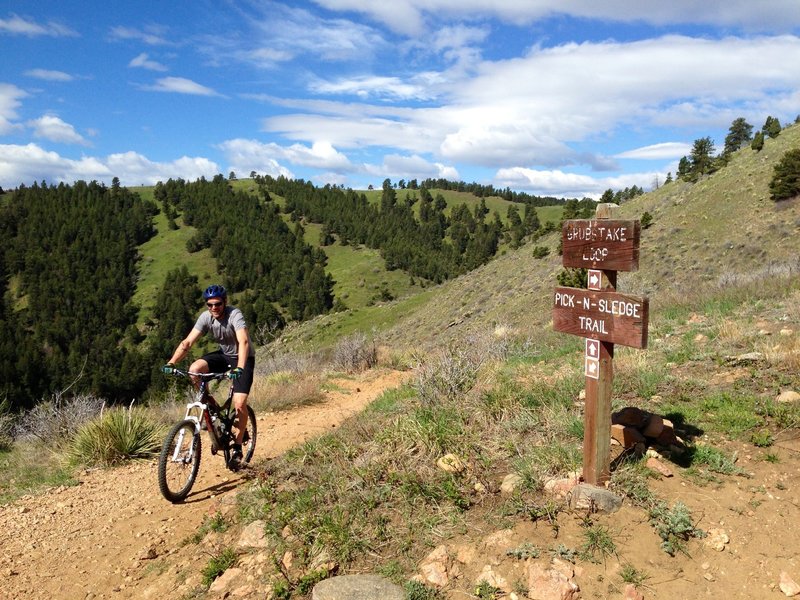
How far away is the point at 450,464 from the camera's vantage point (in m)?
4.55

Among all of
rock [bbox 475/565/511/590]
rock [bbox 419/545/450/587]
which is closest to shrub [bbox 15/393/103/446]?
rock [bbox 419/545/450/587]

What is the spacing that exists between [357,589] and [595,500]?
1.81 meters

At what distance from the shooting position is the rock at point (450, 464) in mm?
4519

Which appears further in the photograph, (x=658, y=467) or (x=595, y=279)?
(x=658, y=467)

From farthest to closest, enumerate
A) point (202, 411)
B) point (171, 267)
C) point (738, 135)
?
point (171, 267) → point (738, 135) → point (202, 411)

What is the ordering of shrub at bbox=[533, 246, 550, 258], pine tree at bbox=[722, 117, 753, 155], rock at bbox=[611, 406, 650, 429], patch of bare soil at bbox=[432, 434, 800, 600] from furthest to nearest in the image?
pine tree at bbox=[722, 117, 753, 155] < shrub at bbox=[533, 246, 550, 258] < rock at bbox=[611, 406, 650, 429] < patch of bare soil at bbox=[432, 434, 800, 600]

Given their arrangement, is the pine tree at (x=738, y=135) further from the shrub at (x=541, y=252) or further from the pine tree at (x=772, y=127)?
the shrub at (x=541, y=252)

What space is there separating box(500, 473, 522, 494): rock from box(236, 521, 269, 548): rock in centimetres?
195

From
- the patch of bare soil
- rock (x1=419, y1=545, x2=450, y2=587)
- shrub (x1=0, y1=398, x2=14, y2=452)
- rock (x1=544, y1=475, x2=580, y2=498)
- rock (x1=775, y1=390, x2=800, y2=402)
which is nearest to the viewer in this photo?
the patch of bare soil

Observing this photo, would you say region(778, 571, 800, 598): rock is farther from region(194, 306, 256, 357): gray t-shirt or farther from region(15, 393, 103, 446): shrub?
region(15, 393, 103, 446): shrub

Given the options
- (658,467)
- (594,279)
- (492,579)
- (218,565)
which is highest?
(594,279)

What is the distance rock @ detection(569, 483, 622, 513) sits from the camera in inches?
147

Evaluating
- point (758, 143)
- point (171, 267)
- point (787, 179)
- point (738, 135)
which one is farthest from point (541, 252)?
point (171, 267)

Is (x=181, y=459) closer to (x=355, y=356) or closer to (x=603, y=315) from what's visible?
(x=603, y=315)
